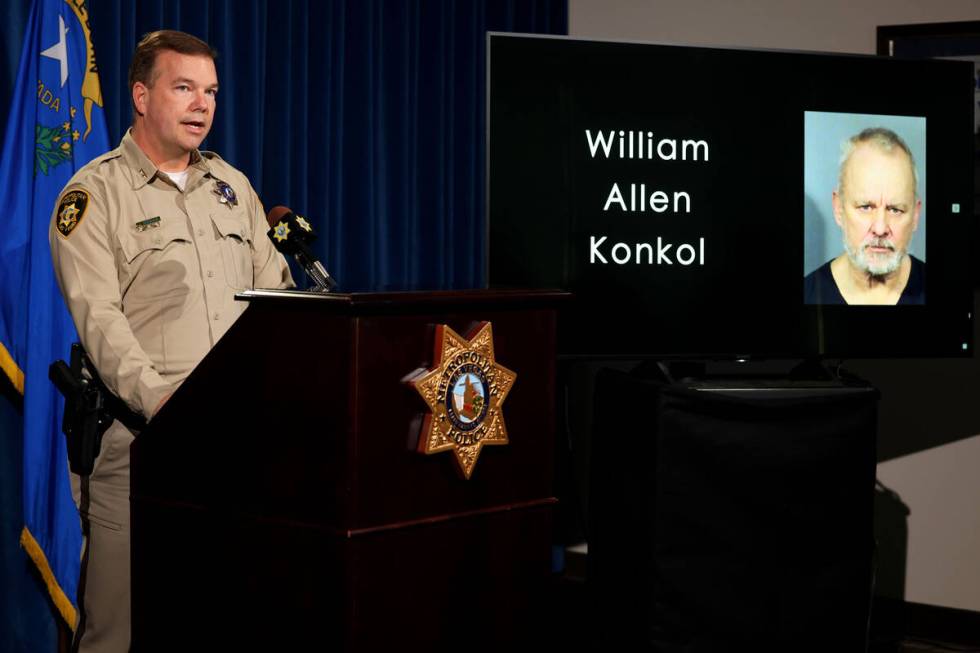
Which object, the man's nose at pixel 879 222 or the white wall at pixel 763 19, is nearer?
the man's nose at pixel 879 222

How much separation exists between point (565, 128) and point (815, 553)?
3.87ft

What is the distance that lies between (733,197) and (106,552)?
67.2 inches

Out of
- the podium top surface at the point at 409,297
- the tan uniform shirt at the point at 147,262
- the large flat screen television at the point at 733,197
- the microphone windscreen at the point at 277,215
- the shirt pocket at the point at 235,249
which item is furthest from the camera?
the large flat screen television at the point at 733,197

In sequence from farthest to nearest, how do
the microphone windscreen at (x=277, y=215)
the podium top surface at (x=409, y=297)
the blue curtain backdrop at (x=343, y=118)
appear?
the blue curtain backdrop at (x=343, y=118), the microphone windscreen at (x=277, y=215), the podium top surface at (x=409, y=297)

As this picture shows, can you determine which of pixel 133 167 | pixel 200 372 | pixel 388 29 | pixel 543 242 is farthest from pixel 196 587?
pixel 388 29

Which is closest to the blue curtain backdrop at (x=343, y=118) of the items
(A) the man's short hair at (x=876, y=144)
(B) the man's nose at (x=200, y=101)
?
(B) the man's nose at (x=200, y=101)

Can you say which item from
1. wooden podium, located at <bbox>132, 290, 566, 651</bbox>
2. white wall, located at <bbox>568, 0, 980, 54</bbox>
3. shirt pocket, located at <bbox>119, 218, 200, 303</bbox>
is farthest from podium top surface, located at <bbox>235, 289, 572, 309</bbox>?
white wall, located at <bbox>568, 0, 980, 54</bbox>

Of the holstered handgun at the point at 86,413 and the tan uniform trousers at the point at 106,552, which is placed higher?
the holstered handgun at the point at 86,413

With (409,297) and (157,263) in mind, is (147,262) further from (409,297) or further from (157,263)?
(409,297)

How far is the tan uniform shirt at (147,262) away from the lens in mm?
1987

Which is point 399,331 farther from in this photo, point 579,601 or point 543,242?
point 579,601

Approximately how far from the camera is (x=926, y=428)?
3.72 m

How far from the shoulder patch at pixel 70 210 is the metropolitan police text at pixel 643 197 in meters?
1.24

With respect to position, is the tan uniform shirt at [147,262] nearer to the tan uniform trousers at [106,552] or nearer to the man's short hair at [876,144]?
the tan uniform trousers at [106,552]
